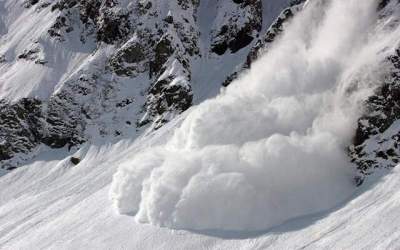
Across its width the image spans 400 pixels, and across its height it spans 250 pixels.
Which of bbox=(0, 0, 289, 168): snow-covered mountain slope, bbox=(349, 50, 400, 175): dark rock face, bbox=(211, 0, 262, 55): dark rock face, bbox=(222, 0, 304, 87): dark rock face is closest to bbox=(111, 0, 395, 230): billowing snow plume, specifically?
bbox=(349, 50, 400, 175): dark rock face

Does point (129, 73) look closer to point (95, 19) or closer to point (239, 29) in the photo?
point (95, 19)

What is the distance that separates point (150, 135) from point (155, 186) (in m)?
15.3

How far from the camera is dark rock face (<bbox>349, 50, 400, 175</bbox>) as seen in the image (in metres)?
51.5

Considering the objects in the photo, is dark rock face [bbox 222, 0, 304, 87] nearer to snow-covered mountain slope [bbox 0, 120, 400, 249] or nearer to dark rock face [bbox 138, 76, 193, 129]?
dark rock face [bbox 138, 76, 193, 129]

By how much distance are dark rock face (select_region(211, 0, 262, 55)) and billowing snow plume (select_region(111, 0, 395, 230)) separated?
34.8 ft

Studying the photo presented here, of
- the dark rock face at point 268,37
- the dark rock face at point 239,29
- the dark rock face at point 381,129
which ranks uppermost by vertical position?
the dark rock face at point 239,29

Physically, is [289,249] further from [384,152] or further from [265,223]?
[384,152]

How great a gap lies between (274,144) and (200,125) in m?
10.1

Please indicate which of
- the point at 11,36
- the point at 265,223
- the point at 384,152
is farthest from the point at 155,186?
the point at 11,36

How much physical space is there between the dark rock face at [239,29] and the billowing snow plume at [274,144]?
34.8 ft

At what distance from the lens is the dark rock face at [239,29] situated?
81.5m

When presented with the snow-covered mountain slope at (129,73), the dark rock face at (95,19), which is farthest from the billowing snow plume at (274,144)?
the dark rock face at (95,19)

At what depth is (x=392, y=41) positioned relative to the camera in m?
56.4

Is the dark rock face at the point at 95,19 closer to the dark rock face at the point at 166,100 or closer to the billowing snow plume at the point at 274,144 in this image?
the dark rock face at the point at 166,100
